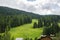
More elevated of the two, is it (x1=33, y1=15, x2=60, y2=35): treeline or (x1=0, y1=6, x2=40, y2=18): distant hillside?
(x1=0, y1=6, x2=40, y2=18): distant hillside

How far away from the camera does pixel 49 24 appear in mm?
5016

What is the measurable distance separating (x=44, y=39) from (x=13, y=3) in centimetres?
136

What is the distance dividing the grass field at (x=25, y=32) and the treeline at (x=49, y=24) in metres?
0.14

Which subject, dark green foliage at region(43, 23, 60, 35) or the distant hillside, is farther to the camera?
the distant hillside

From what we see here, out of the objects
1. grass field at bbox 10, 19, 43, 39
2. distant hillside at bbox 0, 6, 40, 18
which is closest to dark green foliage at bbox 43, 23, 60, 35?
grass field at bbox 10, 19, 43, 39

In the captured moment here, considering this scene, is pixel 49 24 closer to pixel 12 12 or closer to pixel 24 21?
pixel 24 21

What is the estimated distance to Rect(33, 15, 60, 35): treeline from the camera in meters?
4.93

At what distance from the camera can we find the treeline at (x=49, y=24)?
493 cm

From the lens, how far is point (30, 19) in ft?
16.6

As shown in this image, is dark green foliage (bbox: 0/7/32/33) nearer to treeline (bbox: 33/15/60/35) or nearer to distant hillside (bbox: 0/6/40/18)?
distant hillside (bbox: 0/6/40/18)

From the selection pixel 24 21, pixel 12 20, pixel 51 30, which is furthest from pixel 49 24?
pixel 12 20

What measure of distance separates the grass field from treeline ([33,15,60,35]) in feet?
0.47

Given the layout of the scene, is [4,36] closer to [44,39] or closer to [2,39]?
[2,39]

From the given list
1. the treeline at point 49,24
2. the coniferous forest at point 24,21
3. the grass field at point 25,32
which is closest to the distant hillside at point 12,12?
the coniferous forest at point 24,21
